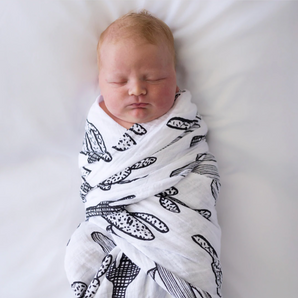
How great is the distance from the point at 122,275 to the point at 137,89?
529mm

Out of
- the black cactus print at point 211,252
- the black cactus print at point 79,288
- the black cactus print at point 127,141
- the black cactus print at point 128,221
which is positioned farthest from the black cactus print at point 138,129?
the black cactus print at point 79,288

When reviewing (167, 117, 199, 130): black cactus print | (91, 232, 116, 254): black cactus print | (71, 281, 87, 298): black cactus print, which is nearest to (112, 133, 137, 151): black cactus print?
(167, 117, 199, 130): black cactus print

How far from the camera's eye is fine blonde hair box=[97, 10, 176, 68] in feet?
3.18

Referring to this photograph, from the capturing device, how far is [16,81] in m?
1.05

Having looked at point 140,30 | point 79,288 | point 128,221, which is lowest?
point 79,288

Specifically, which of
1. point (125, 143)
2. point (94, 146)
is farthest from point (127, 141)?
point (94, 146)

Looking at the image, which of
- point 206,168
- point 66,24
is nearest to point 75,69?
point 66,24

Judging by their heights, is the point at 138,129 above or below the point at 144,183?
above

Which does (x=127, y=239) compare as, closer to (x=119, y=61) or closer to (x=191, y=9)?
(x=119, y=61)

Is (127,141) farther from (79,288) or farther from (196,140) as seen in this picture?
(79,288)

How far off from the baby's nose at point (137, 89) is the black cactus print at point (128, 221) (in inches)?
13.2

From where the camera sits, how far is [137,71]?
3.12 ft

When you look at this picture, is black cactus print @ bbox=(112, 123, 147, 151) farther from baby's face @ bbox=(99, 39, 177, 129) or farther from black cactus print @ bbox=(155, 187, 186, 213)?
black cactus print @ bbox=(155, 187, 186, 213)

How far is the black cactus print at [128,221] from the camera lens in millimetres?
855
